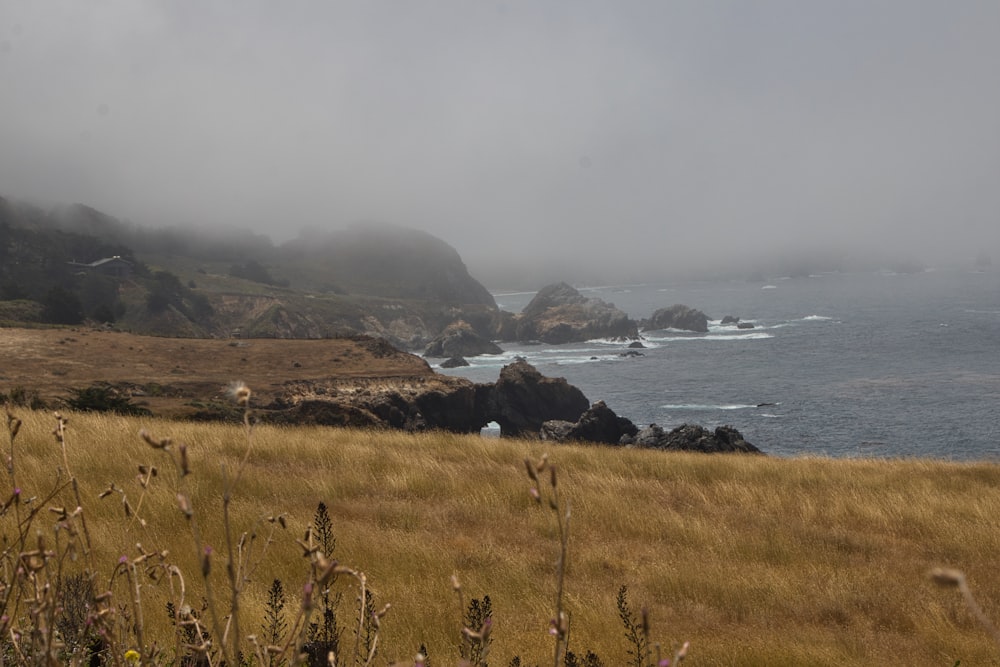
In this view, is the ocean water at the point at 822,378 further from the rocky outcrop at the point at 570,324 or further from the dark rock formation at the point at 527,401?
the dark rock formation at the point at 527,401

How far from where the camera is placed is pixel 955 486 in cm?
1230

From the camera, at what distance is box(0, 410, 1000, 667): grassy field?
5137 mm

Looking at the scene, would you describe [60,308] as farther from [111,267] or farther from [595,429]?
[595,429]

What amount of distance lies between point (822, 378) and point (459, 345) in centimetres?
5798

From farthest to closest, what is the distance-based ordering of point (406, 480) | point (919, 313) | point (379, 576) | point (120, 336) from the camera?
point (919, 313)
point (120, 336)
point (406, 480)
point (379, 576)

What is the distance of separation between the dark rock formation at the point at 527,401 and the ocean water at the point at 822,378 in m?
6.20

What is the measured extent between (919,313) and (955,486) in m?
140

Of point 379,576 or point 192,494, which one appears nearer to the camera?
point 379,576

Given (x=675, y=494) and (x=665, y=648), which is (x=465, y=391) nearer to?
(x=675, y=494)

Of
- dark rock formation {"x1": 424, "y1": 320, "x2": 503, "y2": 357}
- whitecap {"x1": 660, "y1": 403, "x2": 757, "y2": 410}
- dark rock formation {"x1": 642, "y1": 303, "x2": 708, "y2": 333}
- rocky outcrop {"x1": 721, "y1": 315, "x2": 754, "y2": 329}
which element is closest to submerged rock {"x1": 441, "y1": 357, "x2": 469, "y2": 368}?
dark rock formation {"x1": 424, "y1": 320, "x2": 503, "y2": 357}

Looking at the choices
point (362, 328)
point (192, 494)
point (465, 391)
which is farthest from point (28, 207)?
point (192, 494)

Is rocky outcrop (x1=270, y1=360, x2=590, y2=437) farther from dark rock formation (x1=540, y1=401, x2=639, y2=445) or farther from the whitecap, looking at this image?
the whitecap

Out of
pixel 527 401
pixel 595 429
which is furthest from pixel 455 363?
pixel 595 429

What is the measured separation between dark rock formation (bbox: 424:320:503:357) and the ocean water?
159 inches
